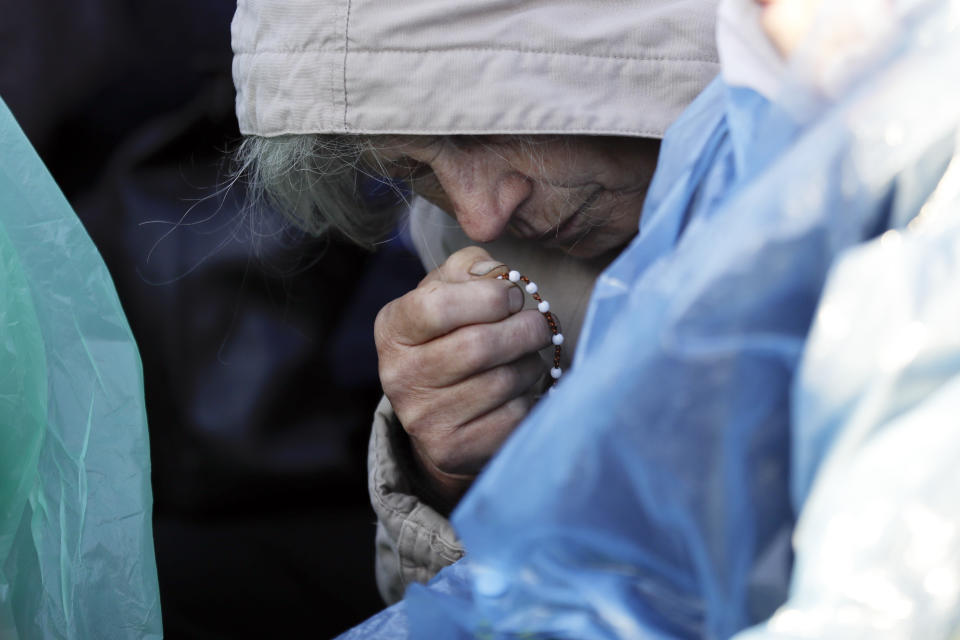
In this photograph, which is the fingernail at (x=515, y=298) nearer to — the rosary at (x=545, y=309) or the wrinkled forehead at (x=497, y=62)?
the rosary at (x=545, y=309)

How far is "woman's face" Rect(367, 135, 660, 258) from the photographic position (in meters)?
0.91

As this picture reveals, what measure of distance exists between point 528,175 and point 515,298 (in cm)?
13

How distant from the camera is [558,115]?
32.5 inches

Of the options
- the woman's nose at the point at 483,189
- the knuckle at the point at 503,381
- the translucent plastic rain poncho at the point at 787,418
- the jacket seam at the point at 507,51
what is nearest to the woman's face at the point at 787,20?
the translucent plastic rain poncho at the point at 787,418

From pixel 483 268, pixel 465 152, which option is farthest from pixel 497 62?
pixel 483 268

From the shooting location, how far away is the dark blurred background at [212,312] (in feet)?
4.54

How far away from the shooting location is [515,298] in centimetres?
98

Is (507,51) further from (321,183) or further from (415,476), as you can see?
(415,476)

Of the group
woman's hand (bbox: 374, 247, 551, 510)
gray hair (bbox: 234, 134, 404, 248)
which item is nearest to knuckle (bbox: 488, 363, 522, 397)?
woman's hand (bbox: 374, 247, 551, 510)

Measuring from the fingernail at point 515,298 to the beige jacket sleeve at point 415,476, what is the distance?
0.19 m

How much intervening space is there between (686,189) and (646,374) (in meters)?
0.18

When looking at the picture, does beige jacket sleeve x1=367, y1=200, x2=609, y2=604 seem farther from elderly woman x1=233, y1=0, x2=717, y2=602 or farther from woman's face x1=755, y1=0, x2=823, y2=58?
woman's face x1=755, y1=0, x2=823, y2=58

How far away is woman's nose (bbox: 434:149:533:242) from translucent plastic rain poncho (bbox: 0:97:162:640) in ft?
1.10

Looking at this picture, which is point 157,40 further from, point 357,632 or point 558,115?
point 357,632
